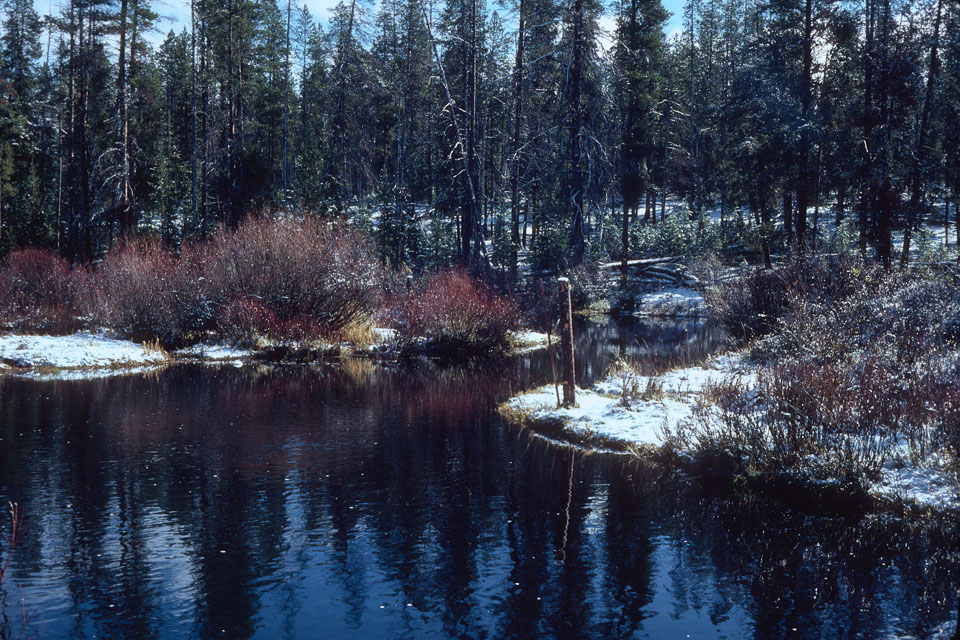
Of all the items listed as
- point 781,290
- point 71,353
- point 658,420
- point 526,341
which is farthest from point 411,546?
point 526,341

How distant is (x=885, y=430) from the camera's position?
1019cm

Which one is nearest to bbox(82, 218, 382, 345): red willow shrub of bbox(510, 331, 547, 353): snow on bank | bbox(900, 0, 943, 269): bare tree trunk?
bbox(510, 331, 547, 353): snow on bank

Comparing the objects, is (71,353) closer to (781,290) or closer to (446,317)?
(446,317)

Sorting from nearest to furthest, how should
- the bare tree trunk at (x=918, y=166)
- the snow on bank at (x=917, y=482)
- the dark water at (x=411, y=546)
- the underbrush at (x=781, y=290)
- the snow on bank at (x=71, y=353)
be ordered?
the dark water at (x=411, y=546), the snow on bank at (x=917, y=482), the underbrush at (x=781, y=290), the snow on bank at (x=71, y=353), the bare tree trunk at (x=918, y=166)

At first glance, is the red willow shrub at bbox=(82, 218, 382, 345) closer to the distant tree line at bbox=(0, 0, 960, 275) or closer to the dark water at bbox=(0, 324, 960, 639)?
the distant tree line at bbox=(0, 0, 960, 275)

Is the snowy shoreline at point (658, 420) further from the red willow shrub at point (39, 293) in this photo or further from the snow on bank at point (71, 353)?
the red willow shrub at point (39, 293)

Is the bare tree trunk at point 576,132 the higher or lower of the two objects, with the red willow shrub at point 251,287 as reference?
higher

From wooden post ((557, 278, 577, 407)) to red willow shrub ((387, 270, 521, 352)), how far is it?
9434 millimetres

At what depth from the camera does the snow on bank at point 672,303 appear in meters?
36.6

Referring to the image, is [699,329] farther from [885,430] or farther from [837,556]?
[837,556]

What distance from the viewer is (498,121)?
183ft

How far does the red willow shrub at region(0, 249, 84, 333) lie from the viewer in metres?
26.5

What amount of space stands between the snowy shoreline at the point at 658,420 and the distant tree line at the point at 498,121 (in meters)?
13.1

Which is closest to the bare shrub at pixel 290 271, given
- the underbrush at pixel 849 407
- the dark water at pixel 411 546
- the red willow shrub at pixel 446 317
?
the red willow shrub at pixel 446 317
